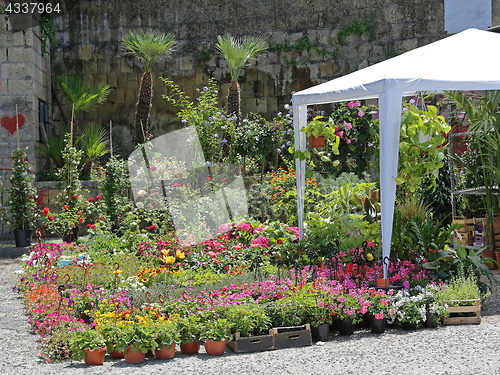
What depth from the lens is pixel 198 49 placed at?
38.8 feet

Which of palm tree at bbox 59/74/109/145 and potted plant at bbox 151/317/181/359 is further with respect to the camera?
palm tree at bbox 59/74/109/145

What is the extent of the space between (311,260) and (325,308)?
3.77ft

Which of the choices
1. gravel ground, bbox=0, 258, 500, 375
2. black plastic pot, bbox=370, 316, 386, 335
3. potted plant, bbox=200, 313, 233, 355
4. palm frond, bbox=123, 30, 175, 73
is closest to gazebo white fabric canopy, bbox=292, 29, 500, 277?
black plastic pot, bbox=370, 316, 386, 335

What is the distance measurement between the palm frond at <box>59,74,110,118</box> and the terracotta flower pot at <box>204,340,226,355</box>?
25.7 ft

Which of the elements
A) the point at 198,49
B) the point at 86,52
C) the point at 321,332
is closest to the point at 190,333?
the point at 321,332

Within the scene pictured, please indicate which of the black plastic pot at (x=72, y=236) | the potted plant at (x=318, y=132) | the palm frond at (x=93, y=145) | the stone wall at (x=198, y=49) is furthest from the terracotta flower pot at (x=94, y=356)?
the stone wall at (x=198, y=49)

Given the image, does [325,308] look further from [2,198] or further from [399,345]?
[2,198]

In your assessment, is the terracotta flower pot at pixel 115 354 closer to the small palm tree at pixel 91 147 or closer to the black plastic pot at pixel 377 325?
the black plastic pot at pixel 377 325

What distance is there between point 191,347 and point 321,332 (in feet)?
3.10

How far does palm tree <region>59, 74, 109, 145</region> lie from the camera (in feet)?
34.7

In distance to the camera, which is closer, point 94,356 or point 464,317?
point 94,356

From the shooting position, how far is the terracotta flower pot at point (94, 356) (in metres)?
3.58

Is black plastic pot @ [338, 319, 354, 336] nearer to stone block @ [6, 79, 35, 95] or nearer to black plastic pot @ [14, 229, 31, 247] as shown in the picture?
black plastic pot @ [14, 229, 31, 247]

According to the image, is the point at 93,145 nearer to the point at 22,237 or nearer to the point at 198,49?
the point at 22,237
